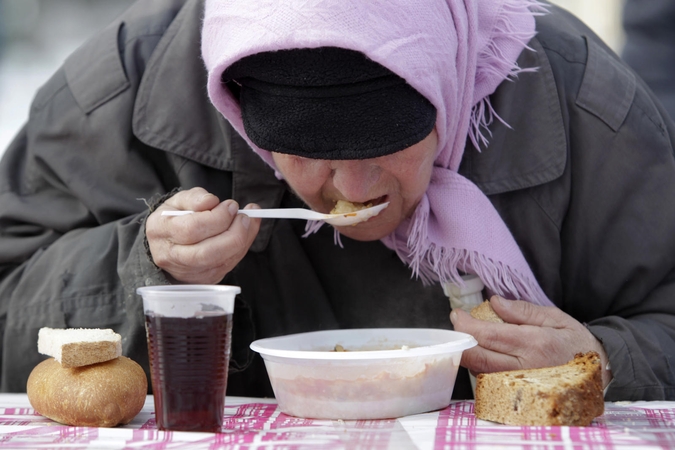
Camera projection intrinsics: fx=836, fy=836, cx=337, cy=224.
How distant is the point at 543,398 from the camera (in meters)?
1.40

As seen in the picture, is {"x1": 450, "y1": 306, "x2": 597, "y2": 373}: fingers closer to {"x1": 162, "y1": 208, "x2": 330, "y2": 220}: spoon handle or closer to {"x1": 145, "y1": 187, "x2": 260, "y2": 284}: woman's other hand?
{"x1": 162, "y1": 208, "x2": 330, "y2": 220}: spoon handle

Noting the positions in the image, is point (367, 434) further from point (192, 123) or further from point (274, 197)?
point (192, 123)

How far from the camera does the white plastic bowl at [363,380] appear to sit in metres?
1.51

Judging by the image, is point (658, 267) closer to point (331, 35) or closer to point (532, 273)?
point (532, 273)

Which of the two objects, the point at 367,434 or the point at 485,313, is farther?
the point at 485,313

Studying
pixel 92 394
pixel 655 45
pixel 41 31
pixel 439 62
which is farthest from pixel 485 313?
pixel 41 31

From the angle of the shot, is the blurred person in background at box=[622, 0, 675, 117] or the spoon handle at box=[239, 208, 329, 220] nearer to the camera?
the spoon handle at box=[239, 208, 329, 220]

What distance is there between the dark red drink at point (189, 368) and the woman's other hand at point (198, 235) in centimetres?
39

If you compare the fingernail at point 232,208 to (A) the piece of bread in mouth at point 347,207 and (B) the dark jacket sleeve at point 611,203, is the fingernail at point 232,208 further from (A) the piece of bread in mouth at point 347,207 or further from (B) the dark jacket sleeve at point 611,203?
(B) the dark jacket sleeve at point 611,203

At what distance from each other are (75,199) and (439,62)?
119cm

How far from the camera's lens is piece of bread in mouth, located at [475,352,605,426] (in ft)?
4.57

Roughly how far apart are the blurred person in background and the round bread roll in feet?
9.51

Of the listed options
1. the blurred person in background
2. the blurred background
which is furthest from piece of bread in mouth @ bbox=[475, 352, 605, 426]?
the blurred background

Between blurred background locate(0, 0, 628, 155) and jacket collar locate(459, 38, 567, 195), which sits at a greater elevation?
jacket collar locate(459, 38, 567, 195)
